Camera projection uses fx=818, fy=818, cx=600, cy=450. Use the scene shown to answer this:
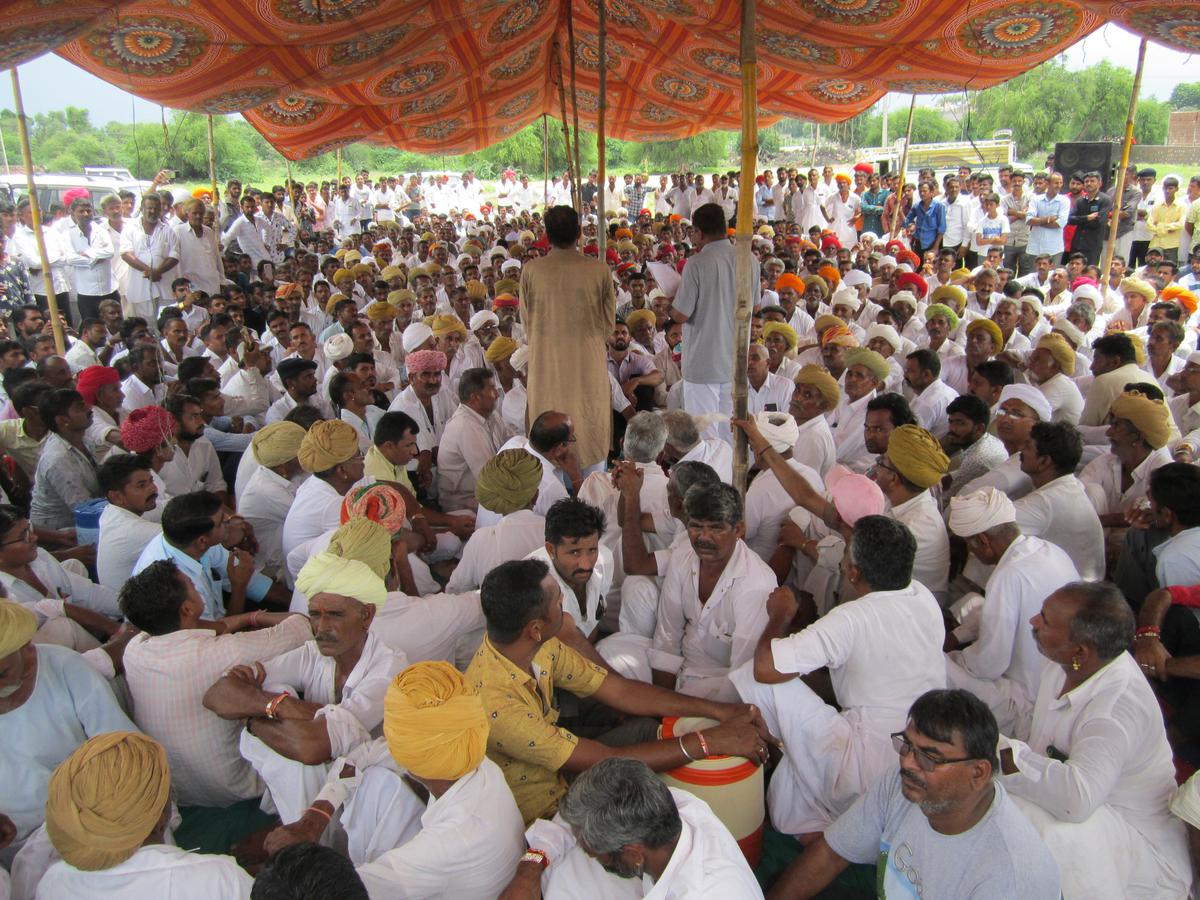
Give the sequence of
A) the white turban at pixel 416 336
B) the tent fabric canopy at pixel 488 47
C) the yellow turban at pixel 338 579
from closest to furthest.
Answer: the yellow turban at pixel 338 579 → the tent fabric canopy at pixel 488 47 → the white turban at pixel 416 336

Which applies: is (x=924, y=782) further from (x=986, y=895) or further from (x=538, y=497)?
(x=538, y=497)

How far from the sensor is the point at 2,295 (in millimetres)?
8750

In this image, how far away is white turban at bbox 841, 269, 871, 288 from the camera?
359 inches

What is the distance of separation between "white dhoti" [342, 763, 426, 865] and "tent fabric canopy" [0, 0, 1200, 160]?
3.67 meters

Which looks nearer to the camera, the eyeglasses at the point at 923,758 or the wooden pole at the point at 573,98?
the eyeglasses at the point at 923,758

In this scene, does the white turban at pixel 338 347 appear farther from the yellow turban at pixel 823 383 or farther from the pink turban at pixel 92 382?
the yellow turban at pixel 823 383

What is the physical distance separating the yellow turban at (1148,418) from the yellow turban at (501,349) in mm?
3963

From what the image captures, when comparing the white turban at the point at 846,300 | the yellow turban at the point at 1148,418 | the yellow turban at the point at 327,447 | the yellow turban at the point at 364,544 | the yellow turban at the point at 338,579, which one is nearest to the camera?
the yellow turban at the point at 338,579

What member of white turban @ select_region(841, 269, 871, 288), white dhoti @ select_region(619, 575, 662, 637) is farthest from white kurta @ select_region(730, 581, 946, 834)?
white turban @ select_region(841, 269, 871, 288)

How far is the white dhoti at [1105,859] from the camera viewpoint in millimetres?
2193

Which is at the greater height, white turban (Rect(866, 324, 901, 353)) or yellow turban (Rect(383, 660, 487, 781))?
white turban (Rect(866, 324, 901, 353))

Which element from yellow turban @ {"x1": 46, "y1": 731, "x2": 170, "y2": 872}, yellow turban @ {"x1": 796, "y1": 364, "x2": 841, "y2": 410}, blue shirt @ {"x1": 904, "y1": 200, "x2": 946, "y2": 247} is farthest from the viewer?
blue shirt @ {"x1": 904, "y1": 200, "x2": 946, "y2": 247}

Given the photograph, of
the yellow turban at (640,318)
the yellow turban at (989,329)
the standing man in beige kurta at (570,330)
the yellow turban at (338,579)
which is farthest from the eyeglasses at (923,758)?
the yellow turban at (640,318)

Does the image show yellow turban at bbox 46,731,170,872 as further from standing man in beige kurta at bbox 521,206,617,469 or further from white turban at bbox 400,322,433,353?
white turban at bbox 400,322,433,353
